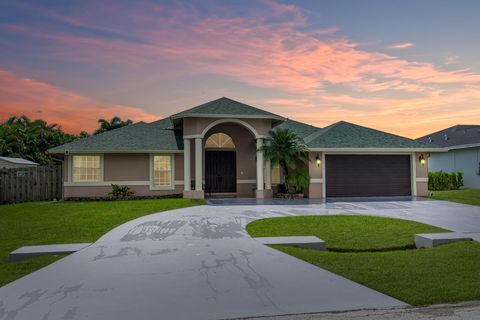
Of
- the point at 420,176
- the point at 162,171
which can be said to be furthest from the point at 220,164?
the point at 420,176

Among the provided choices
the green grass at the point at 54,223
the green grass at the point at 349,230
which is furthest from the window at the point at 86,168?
the green grass at the point at 349,230

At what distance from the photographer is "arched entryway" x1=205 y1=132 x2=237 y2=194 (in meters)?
20.2

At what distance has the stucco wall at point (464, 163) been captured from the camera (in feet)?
82.7

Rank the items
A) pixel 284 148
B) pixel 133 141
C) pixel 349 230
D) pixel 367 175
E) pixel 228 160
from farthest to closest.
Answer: pixel 228 160 → pixel 133 141 → pixel 367 175 → pixel 284 148 → pixel 349 230

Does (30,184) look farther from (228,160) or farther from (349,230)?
(349,230)

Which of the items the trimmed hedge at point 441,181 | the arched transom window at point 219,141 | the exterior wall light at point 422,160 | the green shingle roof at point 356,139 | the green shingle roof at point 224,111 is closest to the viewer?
the green shingle roof at point 224,111

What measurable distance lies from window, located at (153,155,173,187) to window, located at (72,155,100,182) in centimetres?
289

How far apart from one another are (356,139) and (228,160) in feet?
23.1

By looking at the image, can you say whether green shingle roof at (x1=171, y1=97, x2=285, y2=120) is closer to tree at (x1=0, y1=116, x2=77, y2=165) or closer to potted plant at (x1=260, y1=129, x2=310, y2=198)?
potted plant at (x1=260, y1=129, x2=310, y2=198)

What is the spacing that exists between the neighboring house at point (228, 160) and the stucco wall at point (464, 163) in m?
8.55

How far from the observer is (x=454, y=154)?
2750 centimetres

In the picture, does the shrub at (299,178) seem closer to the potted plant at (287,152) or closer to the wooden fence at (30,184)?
the potted plant at (287,152)

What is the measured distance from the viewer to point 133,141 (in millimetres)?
19578

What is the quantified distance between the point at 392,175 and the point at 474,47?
282 inches
